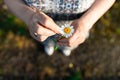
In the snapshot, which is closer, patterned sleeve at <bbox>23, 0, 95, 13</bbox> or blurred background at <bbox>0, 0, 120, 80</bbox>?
patterned sleeve at <bbox>23, 0, 95, 13</bbox>

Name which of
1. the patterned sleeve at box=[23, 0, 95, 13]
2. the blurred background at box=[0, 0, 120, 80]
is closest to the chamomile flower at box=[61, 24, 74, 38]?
the patterned sleeve at box=[23, 0, 95, 13]

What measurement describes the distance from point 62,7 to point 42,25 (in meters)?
0.14

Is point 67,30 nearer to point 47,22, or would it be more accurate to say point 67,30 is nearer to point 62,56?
point 47,22

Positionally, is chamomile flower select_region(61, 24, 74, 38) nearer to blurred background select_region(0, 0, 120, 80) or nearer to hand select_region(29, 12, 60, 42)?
hand select_region(29, 12, 60, 42)

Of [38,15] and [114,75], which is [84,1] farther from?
[114,75]

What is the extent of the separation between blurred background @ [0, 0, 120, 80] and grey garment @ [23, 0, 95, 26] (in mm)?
714

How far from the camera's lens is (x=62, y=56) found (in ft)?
6.64

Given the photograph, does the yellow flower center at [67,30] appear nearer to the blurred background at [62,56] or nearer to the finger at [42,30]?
the finger at [42,30]

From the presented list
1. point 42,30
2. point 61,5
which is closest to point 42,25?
point 42,30

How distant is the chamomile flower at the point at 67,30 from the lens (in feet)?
3.74

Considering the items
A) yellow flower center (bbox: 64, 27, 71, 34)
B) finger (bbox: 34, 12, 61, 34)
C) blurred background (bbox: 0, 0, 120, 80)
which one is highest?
finger (bbox: 34, 12, 61, 34)

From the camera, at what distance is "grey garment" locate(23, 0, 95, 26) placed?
1229mm

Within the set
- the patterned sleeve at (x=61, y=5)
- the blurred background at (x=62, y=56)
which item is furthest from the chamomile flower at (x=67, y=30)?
the blurred background at (x=62, y=56)

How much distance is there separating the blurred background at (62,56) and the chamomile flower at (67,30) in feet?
2.76
